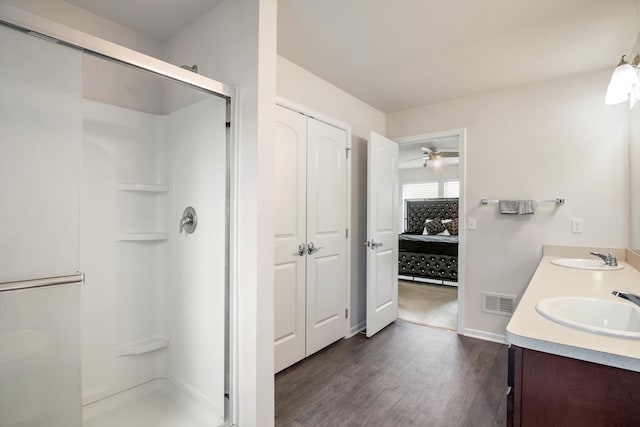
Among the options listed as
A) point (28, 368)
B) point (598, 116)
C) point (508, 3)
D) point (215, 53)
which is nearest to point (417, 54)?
point (508, 3)

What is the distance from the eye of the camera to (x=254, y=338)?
1593 millimetres

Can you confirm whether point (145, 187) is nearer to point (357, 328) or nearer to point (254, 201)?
point (254, 201)

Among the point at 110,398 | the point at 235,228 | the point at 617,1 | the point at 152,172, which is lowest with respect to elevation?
the point at 110,398

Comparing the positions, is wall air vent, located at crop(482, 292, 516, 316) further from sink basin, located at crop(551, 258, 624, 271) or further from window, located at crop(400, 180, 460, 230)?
window, located at crop(400, 180, 460, 230)

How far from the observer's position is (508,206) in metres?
2.84

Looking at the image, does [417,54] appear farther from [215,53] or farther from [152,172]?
[152,172]

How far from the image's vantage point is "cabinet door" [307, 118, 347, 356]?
2635 millimetres

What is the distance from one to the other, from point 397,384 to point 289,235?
1.34 m

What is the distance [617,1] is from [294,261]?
2531 millimetres

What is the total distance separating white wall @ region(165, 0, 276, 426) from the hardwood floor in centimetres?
43

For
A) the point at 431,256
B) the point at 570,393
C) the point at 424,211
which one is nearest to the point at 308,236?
the point at 570,393

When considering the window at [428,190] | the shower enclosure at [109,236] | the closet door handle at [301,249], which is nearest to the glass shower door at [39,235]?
the shower enclosure at [109,236]

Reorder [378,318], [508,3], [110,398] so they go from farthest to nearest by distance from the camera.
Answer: [378,318] → [110,398] → [508,3]

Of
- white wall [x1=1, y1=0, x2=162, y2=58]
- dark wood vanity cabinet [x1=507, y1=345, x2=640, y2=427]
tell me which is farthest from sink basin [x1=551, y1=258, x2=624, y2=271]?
white wall [x1=1, y1=0, x2=162, y2=58]
